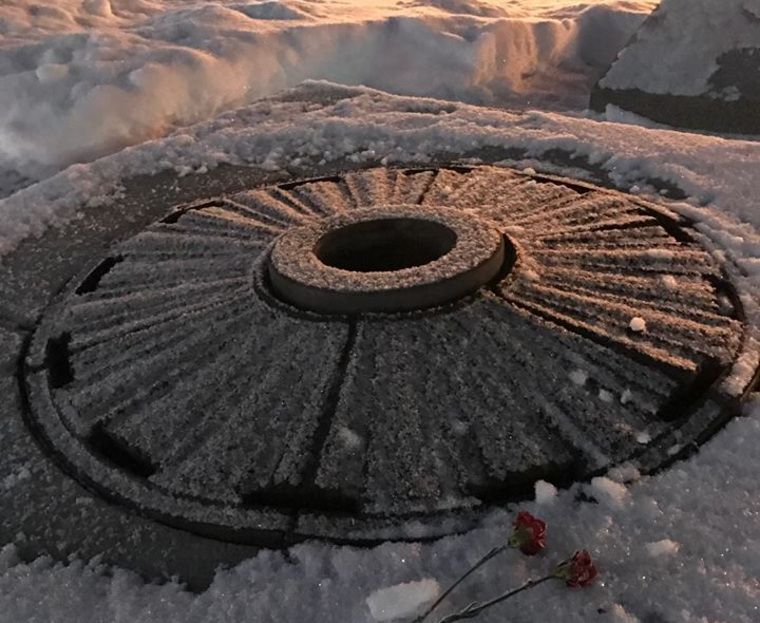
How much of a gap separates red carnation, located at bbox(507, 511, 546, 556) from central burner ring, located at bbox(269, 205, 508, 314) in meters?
→ 0.55

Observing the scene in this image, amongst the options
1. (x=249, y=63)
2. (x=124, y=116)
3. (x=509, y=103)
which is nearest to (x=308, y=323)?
(x=124, y=116)

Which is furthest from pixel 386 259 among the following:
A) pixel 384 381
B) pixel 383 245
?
pixel 384 381

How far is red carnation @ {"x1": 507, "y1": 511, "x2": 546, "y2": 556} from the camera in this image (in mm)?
961

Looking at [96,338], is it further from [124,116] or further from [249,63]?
[249,63]

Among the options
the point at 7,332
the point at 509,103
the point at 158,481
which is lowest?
the point at 509,103

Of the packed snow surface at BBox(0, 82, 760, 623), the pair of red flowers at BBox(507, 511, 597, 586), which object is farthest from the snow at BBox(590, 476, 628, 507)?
the pair of red flowers at BBox(507, 511, 597, 586)

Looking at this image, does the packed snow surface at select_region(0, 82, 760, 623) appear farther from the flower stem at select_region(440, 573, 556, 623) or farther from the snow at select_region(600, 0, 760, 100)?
the snow at select_region(600, 0, 760, 100)

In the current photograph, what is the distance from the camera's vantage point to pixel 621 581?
0.94 metres

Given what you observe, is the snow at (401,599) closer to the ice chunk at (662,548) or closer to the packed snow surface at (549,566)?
the packed snow surface at (549,566)

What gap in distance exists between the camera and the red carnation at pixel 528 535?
96 cm

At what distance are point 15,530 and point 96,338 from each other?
1.65 feet

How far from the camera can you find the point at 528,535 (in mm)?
962

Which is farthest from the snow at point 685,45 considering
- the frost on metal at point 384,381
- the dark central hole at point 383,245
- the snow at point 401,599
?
the snow at point 401,599

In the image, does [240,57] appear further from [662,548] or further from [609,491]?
[662,548]
